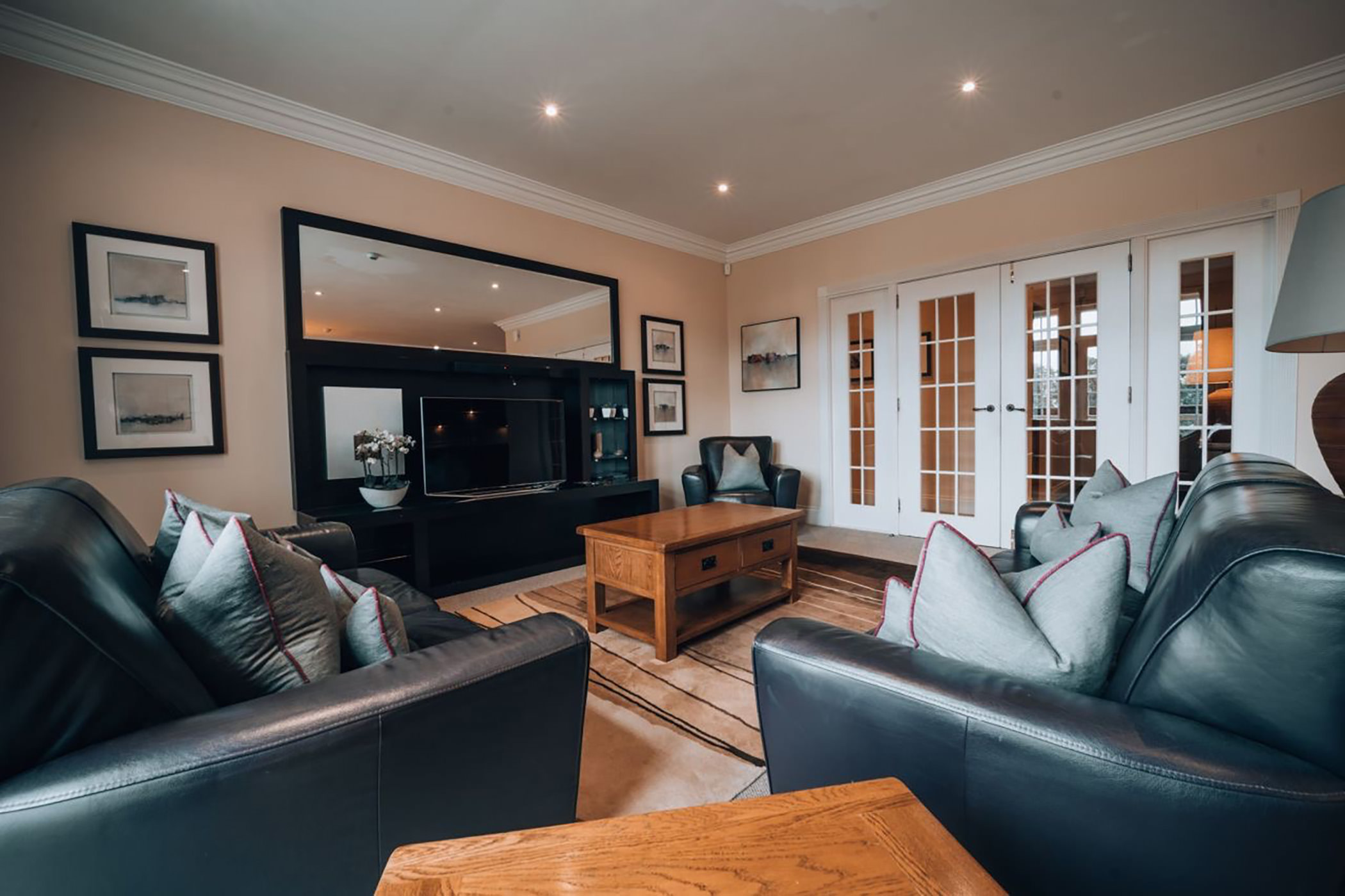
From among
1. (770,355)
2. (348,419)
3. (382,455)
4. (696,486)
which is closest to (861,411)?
(770,355)

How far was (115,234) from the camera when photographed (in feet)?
8.36

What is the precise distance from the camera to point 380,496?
3.03 m

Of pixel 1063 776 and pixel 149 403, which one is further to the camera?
pixel 149 403

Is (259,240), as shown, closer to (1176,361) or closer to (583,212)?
(583,212)

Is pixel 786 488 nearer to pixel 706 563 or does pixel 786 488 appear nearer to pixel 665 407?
pixel 665 407

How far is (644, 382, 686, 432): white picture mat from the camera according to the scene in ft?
16.0

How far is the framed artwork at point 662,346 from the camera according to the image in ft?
15.8

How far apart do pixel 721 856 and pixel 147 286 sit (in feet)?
11.4

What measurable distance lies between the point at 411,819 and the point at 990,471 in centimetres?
431

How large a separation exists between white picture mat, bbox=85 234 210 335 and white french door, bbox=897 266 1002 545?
4610mm

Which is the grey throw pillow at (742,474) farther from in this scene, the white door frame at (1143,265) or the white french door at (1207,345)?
the white french door at (1207,345)

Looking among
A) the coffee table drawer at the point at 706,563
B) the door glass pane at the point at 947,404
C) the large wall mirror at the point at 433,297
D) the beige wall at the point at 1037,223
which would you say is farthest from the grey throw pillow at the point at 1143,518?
the large wall mirror at the point at 433,297

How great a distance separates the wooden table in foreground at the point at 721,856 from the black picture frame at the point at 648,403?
428cm

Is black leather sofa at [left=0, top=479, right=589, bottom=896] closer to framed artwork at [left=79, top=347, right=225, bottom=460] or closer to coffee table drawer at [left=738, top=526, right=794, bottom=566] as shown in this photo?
coffee table drawer at [left=738, top=526, right=794, bottom=566]
